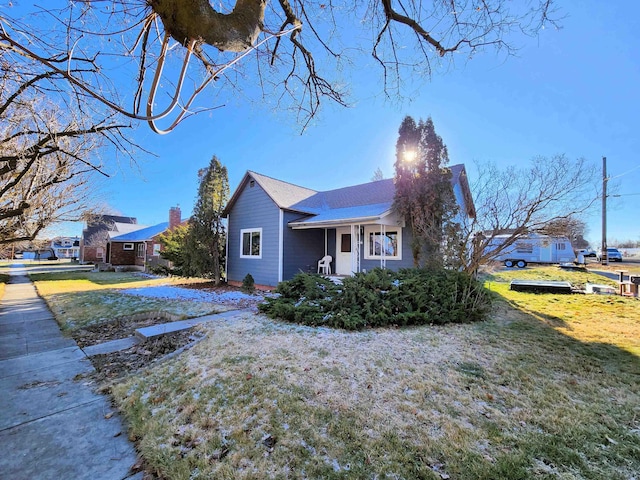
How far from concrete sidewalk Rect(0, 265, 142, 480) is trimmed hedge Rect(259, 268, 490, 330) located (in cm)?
365

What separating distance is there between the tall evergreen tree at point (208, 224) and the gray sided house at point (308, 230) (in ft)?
2.19

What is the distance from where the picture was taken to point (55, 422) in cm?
281

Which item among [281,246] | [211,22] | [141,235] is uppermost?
[211,22]

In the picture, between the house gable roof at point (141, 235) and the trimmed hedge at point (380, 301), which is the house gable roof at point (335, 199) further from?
the house gable roof at point (141, 235)

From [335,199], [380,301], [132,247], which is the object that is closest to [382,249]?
[335,199]

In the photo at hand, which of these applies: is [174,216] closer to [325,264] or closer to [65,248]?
[325,264]

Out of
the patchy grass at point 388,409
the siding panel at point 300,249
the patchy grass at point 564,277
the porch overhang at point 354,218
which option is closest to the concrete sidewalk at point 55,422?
the patchy grass at point 388,409

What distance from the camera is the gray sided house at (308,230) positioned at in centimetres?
1135

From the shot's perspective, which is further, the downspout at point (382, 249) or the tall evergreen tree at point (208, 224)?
the tall evergreen tree at point (208, 224)

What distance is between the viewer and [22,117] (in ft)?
10.9

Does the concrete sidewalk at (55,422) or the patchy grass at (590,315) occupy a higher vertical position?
the patchy grass at (590,315)

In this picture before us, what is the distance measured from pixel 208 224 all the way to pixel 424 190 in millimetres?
9573

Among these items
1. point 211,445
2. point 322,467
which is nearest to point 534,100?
point 322,467

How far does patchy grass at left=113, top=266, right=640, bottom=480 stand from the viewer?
214cm
